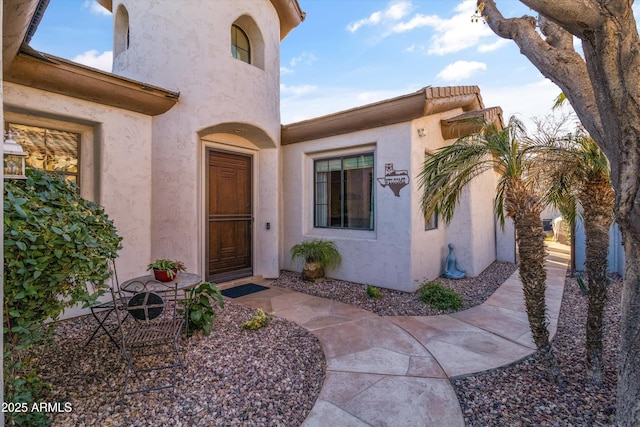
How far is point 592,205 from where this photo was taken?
3131 millimetres

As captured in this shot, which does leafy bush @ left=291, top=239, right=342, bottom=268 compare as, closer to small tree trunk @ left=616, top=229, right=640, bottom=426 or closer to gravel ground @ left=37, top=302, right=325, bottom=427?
gravel ground @ left=37, top=302, right=325, bottom=427

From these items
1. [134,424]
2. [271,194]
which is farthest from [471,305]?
[134,424]

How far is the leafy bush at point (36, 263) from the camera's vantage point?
1948mm

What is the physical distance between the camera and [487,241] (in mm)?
9086

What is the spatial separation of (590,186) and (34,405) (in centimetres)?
547

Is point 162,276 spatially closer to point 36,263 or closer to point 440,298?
point 36,263

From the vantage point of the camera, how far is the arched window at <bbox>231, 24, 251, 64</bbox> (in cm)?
676

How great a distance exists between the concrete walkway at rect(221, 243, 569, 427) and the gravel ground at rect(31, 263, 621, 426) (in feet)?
0.56

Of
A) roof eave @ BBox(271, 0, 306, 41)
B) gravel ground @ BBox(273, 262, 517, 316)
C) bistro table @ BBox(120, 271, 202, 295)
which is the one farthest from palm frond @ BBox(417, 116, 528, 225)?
roof eave @ BBox(271, 0, 306, 41)

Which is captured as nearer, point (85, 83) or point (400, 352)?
point (400, 352)

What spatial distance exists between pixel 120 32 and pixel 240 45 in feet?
9.36

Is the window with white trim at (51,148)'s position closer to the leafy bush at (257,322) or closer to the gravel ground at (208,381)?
the gravel ground at (208,381)

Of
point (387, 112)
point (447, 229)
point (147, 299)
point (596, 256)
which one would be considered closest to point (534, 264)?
point (596, 256)

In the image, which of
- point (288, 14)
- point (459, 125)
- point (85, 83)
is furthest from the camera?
point (288, 14)
